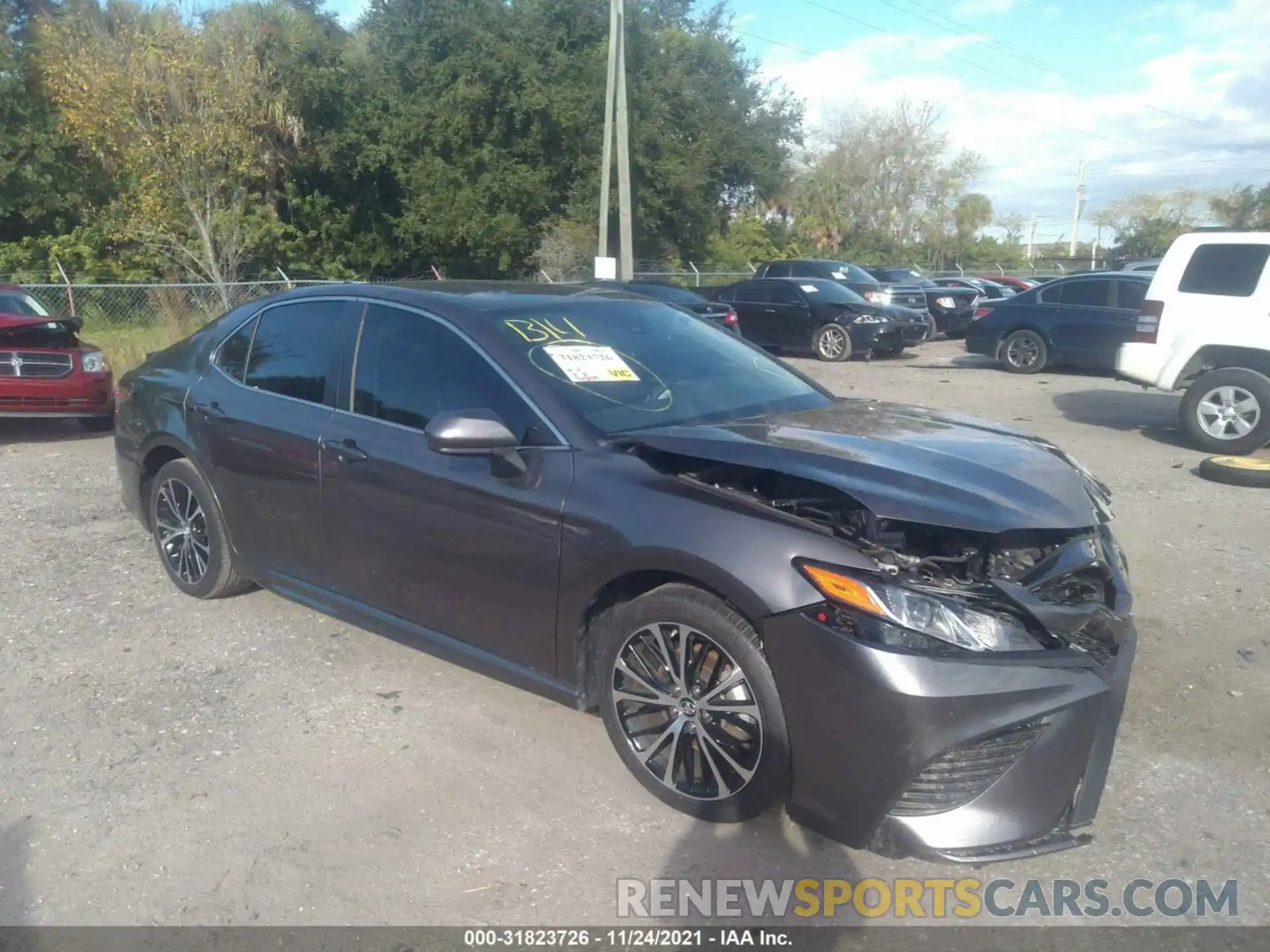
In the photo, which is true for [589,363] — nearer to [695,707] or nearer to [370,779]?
[695,707]

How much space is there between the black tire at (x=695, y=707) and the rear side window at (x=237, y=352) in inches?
98.9

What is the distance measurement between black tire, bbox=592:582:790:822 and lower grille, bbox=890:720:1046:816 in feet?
1.31

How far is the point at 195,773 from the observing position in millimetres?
3869

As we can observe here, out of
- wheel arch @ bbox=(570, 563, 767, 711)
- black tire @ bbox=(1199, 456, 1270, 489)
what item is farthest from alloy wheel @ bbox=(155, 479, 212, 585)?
black tire @ bbox=(1199, 456, 1270, 489)

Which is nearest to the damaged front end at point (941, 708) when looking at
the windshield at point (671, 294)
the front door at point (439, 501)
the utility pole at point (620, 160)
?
the front door at point (439, 501)

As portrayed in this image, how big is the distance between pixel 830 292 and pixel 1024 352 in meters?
3.60

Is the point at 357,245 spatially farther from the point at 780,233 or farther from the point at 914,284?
the point at 780,233

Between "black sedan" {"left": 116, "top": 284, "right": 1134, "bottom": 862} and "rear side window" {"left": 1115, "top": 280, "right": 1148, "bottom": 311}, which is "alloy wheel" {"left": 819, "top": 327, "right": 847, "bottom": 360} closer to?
"rear side window" {"left": 1115, "top": 280, "right": 1148, "bottom": 311}

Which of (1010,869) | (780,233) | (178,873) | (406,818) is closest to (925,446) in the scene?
(1010,869)

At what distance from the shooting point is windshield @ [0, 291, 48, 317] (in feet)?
34.5

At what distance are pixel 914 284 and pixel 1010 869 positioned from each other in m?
23.2

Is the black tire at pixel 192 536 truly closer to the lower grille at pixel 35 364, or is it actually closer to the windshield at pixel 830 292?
the lower grille at pixel 35 364

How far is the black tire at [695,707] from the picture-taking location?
3.25 m

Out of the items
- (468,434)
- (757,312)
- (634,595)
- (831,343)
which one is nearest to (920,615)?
(634,595)
